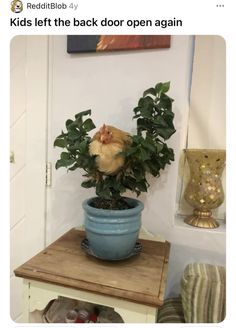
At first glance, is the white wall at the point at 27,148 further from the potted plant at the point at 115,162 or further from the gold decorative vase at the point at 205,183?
the gold decorative vase at the point at 205,183

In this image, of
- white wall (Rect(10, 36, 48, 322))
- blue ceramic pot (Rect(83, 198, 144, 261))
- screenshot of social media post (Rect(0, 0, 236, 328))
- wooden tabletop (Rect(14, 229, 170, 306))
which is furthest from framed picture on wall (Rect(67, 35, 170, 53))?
wooden tabletop (Rect(14, 229, 170, 306))

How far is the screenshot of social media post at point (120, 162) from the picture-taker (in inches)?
21.4

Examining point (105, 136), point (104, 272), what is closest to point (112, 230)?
point (104, 272)

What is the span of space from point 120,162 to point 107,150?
0.13ft

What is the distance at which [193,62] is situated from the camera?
2.67 ft

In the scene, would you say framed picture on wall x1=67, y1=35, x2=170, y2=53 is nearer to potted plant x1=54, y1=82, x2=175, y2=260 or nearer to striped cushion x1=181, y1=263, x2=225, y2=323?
potted plant x1=54, y1=82, x2=175, y2=260

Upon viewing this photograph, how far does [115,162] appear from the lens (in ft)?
1.93

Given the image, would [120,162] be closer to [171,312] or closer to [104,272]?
[104,272]

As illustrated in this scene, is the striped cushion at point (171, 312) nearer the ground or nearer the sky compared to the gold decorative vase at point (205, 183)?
nearer the ground

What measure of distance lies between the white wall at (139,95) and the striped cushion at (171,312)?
0.07 m

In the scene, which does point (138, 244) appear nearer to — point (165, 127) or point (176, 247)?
point (176, 247)
